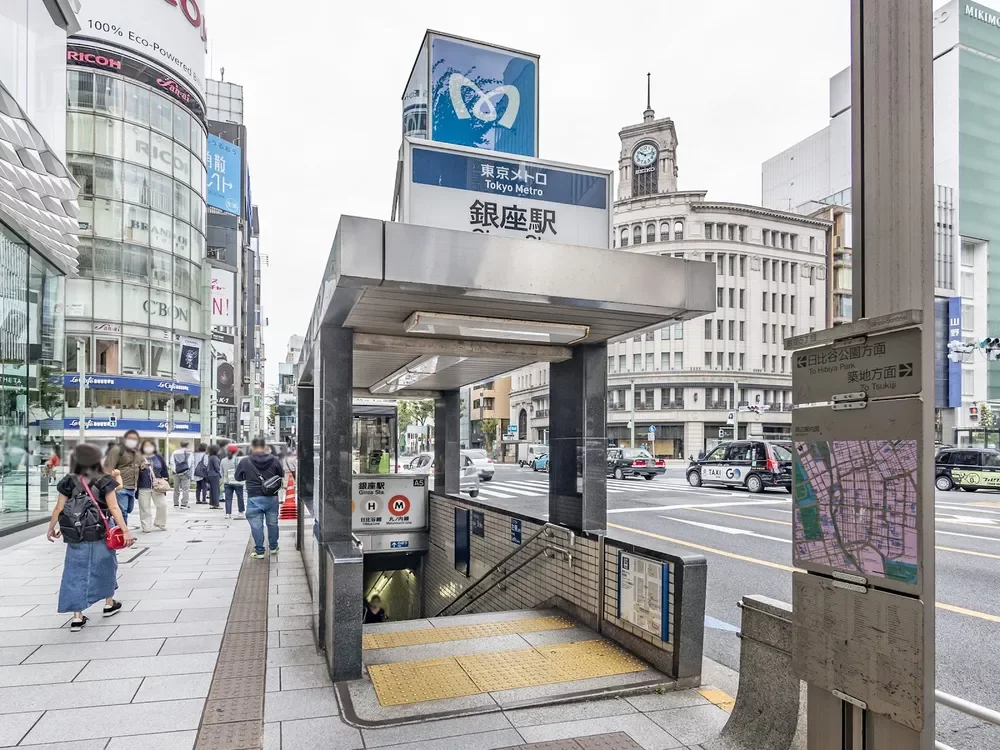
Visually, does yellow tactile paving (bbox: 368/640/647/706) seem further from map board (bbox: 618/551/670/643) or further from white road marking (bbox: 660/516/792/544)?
white road marking (bbox: 660/516/792/544)

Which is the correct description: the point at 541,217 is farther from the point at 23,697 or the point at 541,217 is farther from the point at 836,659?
the point at 23,697

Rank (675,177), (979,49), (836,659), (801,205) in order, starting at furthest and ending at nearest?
(801,205)
(675,177)
(979,49)
(836,659)

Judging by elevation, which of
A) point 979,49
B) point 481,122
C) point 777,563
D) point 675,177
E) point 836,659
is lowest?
point 777,563

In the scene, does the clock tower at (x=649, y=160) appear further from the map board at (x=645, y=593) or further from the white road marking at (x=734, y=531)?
the map board at (x=645, y=593)

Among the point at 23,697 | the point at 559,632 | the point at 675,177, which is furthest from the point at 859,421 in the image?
the point at 675,177

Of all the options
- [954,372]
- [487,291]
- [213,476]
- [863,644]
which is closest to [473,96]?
[487,291]

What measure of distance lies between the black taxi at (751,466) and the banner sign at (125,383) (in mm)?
21923

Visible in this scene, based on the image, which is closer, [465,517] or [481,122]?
[481,122]

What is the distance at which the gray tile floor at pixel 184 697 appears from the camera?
3.94 metres

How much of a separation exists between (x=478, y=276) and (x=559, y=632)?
11.0 feet

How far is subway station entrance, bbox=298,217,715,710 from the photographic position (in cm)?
462

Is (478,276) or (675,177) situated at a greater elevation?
(675,177)

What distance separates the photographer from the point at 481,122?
292 inches

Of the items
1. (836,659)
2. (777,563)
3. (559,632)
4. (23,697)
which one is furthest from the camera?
(777,563)
